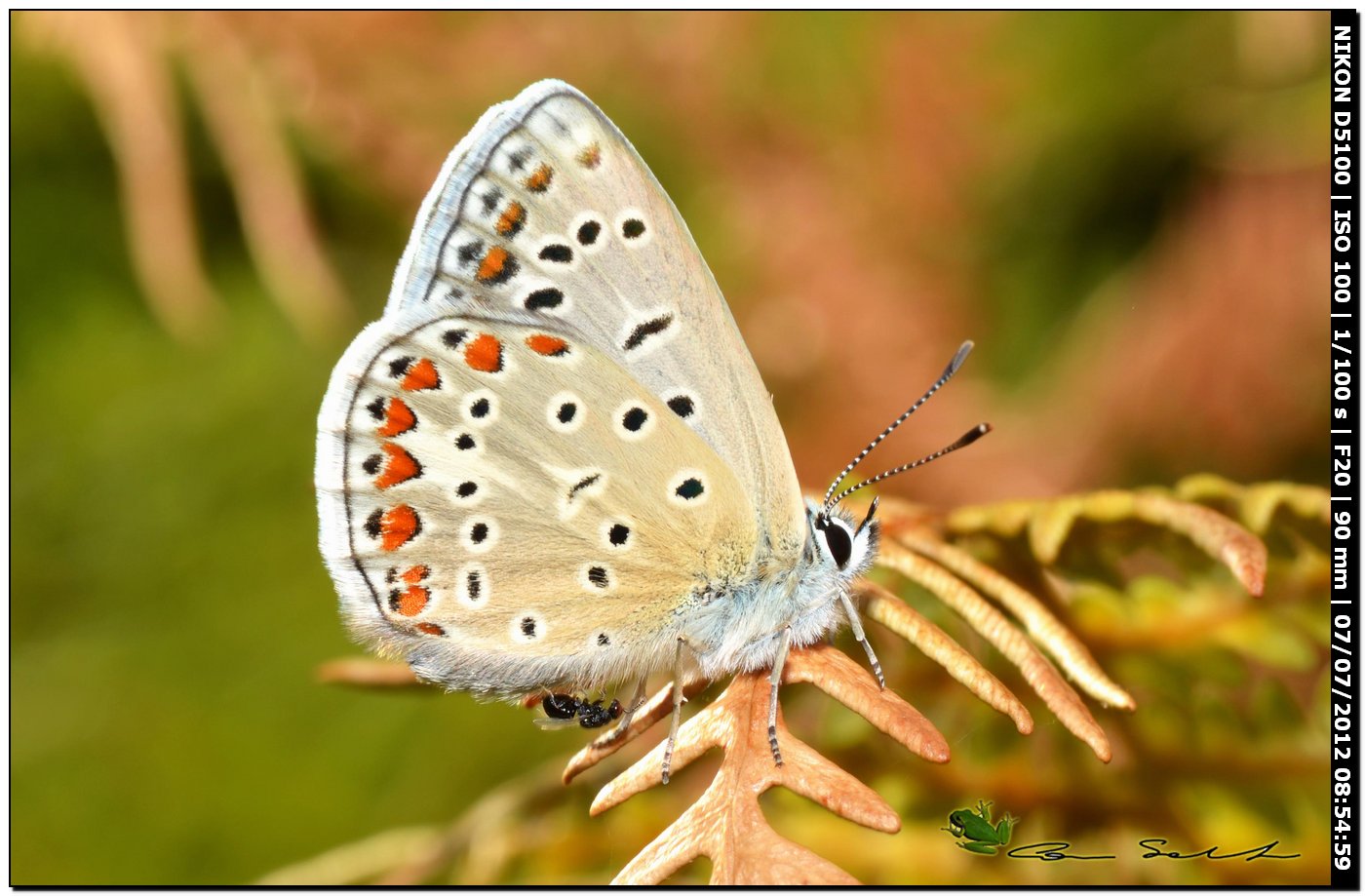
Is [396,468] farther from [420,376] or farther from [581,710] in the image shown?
[581,710]

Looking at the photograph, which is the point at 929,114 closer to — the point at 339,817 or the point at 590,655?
the point at 590,655

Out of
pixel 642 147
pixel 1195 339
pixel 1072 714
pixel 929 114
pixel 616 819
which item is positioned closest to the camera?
pixel 1072 714

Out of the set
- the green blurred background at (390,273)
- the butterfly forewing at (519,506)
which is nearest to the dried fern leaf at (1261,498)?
the butterfly forewing at (519,506)

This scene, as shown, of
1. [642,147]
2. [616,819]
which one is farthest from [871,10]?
[616,819]

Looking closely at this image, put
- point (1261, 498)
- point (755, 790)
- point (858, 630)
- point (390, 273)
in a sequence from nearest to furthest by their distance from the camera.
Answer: point (755, 790)
point (1261, 498)
point (858, 630)
point (390, 273)

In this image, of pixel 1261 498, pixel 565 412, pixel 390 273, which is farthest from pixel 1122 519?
pixel 390 273

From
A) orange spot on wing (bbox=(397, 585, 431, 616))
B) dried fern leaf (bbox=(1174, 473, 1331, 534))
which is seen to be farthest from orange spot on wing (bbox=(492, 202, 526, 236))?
dried fern leaf (bbox=(1174, 473, 1331, 534))
